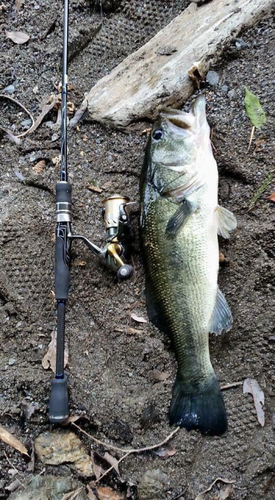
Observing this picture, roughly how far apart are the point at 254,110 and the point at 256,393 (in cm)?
169

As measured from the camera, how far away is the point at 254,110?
122 inches

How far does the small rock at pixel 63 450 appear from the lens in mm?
2803

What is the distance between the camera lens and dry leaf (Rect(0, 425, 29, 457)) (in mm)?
2842

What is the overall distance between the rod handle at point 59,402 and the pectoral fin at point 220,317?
0.88 metres

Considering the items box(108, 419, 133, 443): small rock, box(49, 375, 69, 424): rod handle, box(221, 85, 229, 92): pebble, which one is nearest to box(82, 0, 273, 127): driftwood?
box(221, 85, 229, 92): pebble

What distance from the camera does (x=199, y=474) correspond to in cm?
277

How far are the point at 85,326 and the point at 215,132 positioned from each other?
145cm

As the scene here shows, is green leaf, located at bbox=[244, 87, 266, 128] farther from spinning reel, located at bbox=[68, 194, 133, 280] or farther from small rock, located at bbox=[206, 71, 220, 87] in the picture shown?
spinning reel, located at bbox=[68, 194, 133, 280]

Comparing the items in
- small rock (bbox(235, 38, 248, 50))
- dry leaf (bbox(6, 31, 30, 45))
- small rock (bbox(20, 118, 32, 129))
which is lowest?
small rock (bbox(20, 118, 32, 129))

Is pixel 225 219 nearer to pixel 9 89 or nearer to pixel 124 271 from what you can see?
A: pixel 124 271

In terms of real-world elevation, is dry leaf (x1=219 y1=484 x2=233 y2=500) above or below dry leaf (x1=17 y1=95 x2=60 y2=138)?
below

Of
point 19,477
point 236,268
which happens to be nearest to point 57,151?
point 236,268

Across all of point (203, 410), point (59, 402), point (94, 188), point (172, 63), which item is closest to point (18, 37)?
point (172, 63)

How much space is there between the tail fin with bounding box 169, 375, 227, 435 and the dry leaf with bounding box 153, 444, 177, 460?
0.13 metres
